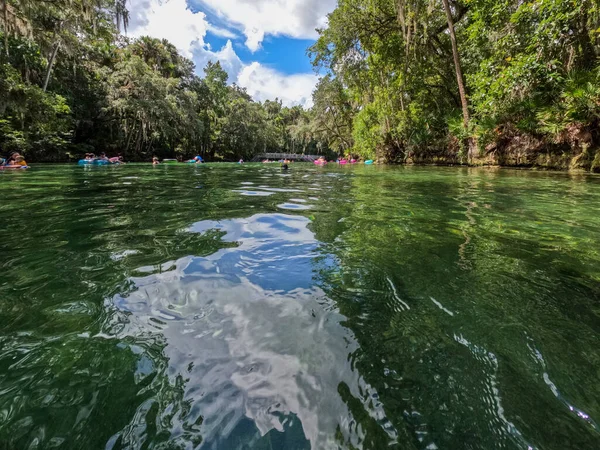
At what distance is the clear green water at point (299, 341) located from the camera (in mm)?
959

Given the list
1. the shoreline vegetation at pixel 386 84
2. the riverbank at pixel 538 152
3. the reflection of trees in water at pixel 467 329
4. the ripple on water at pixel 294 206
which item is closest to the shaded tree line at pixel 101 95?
the shoreline vegetation at pixel 386 84

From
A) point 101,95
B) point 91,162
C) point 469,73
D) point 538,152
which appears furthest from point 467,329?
point 101,95

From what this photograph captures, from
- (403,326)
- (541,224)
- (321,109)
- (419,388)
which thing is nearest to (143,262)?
(403,326)

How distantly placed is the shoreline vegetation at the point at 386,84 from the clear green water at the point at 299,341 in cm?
909

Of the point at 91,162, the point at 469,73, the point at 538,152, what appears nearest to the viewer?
the point at 538,152

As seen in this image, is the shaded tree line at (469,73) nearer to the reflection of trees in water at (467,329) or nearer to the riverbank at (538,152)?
the riverbank at (538,152)

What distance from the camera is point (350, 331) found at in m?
1.49

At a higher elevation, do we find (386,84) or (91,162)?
(386,84)

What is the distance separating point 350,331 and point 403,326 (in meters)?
0.28

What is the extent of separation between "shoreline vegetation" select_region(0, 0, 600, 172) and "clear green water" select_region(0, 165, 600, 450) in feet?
29.8

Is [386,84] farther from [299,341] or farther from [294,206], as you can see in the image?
[299,341]

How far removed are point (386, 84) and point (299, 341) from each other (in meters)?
23.1

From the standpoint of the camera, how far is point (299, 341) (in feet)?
4.68

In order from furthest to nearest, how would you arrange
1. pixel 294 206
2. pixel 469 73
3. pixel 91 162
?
1. pixel 91 162
2. pixel 469 73
3. pixel 294 206
